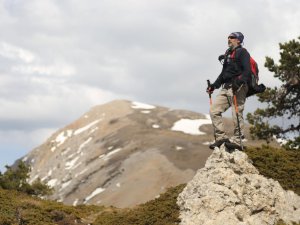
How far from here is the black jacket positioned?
13594 mm

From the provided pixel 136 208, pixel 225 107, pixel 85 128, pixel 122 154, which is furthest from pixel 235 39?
pixel 85 128

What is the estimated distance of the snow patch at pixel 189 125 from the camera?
9906cm

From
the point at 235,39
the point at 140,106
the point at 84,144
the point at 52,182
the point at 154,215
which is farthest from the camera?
the point at 140,106

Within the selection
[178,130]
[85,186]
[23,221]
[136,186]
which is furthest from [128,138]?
[23,221]

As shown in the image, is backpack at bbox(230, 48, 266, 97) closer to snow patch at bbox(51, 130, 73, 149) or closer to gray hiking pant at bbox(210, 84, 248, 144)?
gray hiking pant at bbox(210, 84, 248, 144)

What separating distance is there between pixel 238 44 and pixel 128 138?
84078 mm

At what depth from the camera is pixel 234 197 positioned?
1282 cm

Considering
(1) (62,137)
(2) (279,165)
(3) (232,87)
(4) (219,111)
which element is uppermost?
(1) (62,137)

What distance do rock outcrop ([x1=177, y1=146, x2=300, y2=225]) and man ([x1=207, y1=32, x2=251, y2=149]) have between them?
50 cm

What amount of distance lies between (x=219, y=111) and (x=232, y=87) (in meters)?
0.76

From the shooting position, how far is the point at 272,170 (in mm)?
14469

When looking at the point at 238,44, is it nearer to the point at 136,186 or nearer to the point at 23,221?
the point at 23,221

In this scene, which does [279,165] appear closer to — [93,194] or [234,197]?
[234,197]

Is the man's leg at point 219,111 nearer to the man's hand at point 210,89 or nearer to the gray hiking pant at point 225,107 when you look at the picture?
the gray hiking pant at point 225,107
